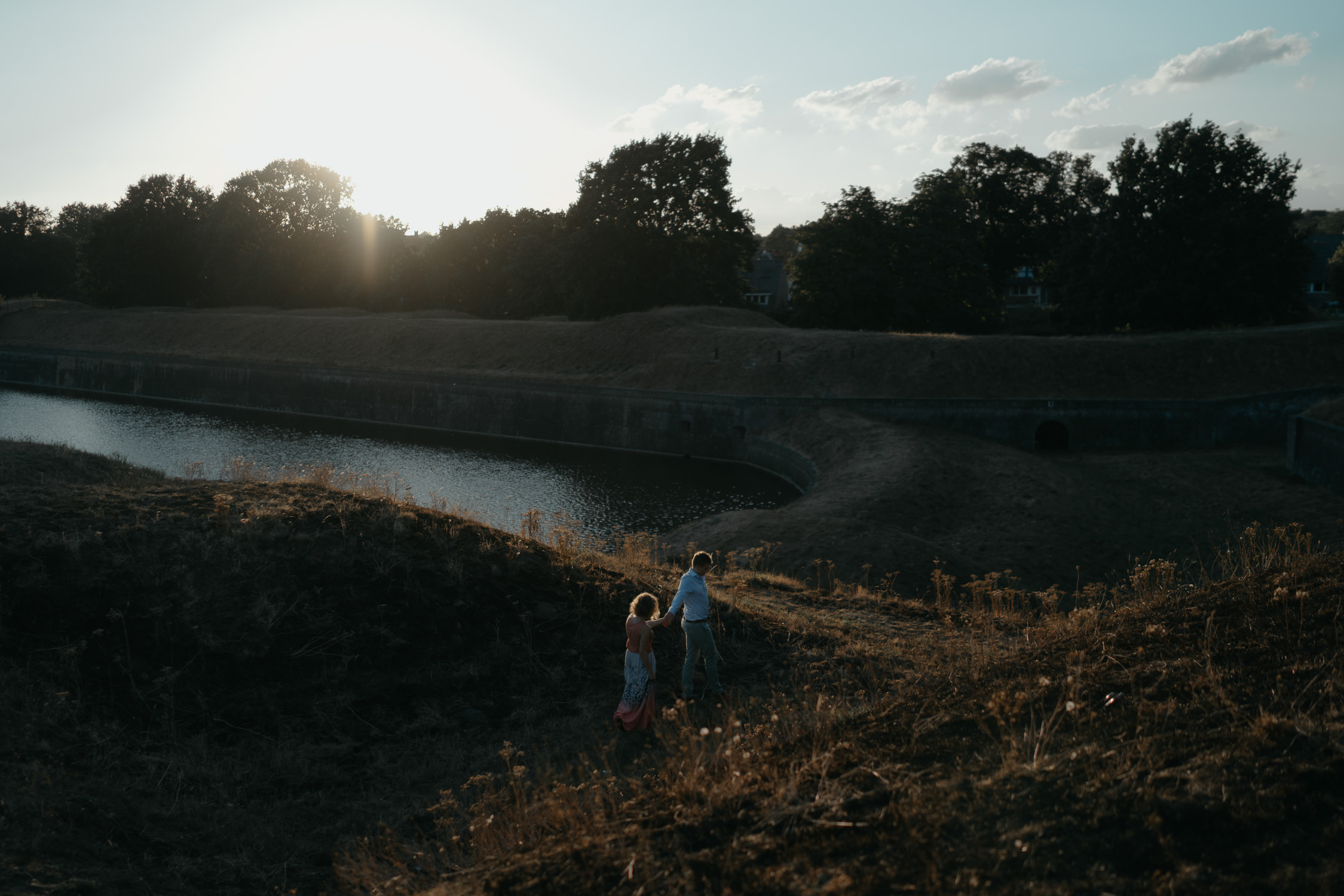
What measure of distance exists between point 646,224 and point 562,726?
48.8 m

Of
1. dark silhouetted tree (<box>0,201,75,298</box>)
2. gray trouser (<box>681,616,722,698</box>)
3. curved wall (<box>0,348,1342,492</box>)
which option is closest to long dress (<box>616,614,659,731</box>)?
gray trouser (<box>681,616,722,698</box>)

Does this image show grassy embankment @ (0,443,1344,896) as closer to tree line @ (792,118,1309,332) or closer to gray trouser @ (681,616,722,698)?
gray trouser @ (681,616,722,698)

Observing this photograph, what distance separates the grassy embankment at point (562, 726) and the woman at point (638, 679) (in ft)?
0.89

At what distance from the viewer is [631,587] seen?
1069 centimetres

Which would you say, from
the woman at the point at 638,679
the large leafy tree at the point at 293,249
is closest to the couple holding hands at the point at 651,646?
the woman at the point at 638,679

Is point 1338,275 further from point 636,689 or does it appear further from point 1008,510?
point 636,689

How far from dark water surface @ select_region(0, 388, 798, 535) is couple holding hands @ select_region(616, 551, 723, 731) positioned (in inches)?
539

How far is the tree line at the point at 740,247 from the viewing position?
42.3 metres

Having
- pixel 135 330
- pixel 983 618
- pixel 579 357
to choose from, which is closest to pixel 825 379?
pixel 579 357

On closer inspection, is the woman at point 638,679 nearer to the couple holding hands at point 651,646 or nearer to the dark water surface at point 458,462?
the couple holding hands at point 651,646

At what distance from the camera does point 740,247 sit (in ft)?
183

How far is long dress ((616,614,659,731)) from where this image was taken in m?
7.50

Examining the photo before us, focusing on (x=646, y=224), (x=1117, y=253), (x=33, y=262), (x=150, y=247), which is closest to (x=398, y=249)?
(x=150, y=247)

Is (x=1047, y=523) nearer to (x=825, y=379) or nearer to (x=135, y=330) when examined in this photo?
(x=825, y=379)
